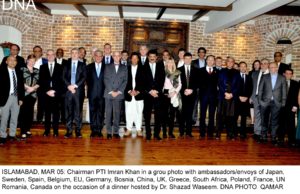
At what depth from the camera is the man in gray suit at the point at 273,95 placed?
5.42 metres

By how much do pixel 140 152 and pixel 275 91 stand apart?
2.66 meters

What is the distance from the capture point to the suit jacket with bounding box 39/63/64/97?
5359 millimetres

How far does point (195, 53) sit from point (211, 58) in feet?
13.7

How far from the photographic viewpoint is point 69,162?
386 cm

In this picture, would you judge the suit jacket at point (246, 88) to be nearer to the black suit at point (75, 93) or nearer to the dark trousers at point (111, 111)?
the dark trousers at point (111, 111)

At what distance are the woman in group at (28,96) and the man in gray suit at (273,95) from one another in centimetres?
395

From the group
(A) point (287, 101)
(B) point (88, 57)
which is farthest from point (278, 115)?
(B) point (88, 57)

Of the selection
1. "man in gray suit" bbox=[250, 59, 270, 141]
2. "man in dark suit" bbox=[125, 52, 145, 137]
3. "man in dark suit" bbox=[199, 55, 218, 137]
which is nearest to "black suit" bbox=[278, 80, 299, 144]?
"man in gray suit" bbox=[250, 59, 270, 141]

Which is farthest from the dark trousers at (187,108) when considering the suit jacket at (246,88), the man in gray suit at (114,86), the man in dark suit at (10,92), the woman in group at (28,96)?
the man in dark suit at (10,92)

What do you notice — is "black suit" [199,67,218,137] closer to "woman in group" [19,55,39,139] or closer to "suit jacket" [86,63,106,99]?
"suit jacket" [86,63,106,99]

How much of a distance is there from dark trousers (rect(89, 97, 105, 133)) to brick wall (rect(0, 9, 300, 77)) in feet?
13.9
